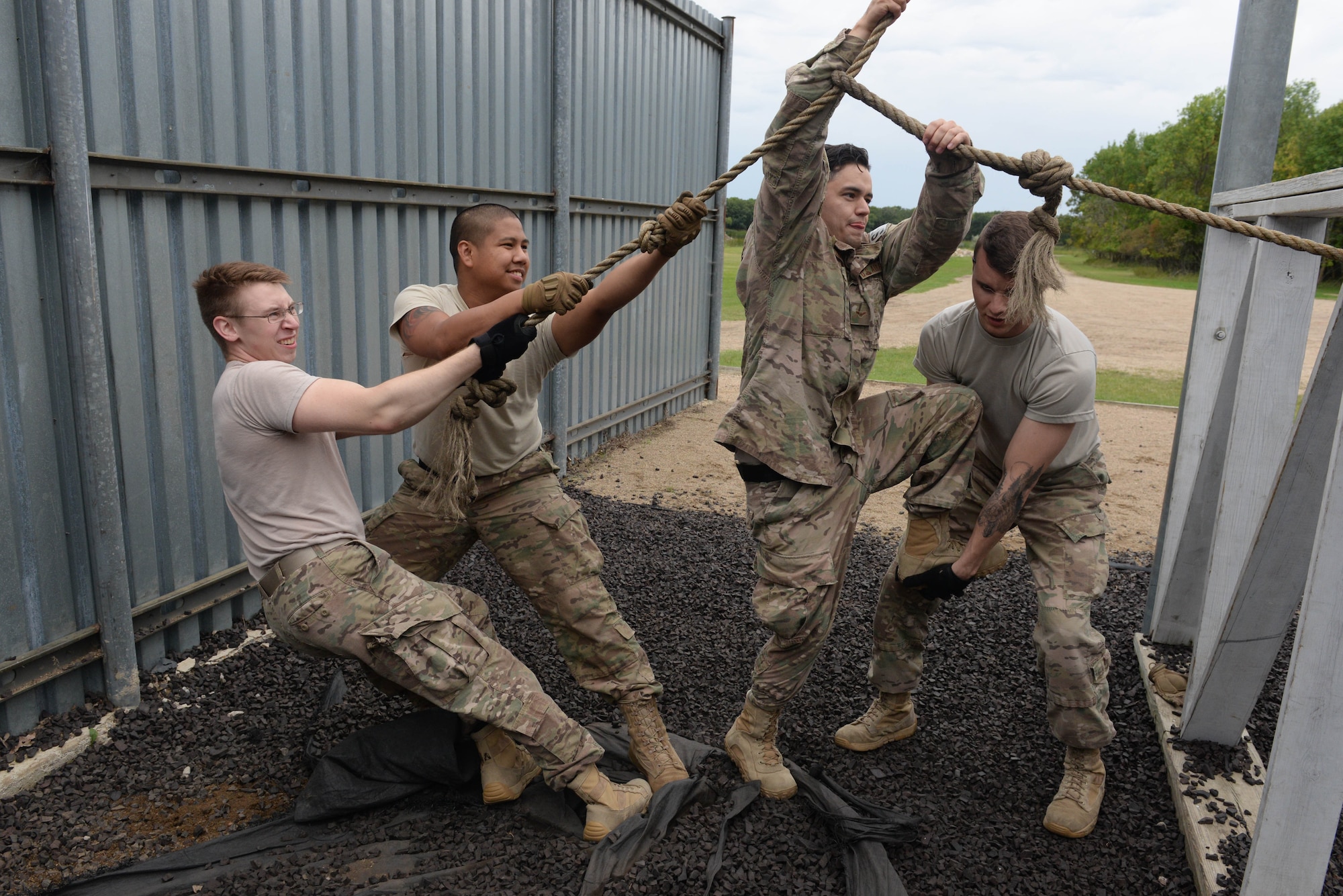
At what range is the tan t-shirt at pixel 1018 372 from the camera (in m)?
3.00

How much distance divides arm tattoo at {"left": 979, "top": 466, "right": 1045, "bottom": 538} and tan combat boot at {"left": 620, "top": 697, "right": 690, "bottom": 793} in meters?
1.24

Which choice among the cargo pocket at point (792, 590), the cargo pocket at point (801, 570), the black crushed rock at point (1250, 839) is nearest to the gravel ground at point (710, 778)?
the black crushed rock at point (1250, 839)

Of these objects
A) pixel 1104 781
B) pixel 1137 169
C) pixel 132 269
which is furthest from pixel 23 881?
pixel 1137 169

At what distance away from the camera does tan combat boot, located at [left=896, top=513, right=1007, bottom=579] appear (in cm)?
322

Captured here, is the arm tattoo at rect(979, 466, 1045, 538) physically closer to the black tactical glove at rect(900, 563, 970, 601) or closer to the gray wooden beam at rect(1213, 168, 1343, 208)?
the black tactical glove at rect(900, 563, 970, 601)

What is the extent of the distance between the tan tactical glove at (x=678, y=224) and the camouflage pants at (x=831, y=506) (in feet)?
2.65

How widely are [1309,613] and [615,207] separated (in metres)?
6.58

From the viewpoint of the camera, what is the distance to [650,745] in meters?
3.15

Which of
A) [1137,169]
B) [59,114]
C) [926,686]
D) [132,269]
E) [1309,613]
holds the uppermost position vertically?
[1137,169]

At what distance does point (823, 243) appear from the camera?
3010mm

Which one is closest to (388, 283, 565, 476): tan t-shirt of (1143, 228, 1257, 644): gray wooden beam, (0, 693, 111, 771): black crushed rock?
(0, 693, 111, 771): black crushed rock

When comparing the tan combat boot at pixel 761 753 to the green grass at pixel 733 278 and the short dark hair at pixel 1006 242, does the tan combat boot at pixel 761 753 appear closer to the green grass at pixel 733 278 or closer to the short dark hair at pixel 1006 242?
the short dark hair at pixel 1006 242

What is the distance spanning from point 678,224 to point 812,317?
528mm

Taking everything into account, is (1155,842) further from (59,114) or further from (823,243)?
(59,114)
